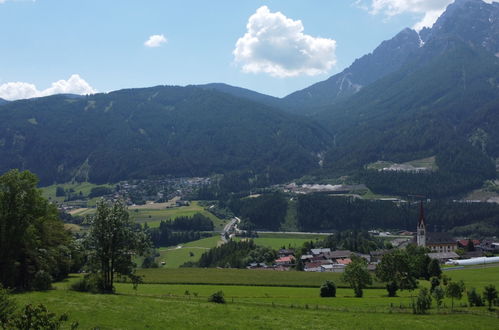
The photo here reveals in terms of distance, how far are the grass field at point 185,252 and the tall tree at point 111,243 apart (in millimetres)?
72948

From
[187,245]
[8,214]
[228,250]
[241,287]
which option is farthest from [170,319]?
[187,245]

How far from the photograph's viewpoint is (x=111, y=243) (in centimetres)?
4716

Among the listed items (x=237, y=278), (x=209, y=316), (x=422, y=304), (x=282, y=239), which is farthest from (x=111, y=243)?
(x=282, y=239)

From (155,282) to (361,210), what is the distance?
141 meters

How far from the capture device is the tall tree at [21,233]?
43.4m

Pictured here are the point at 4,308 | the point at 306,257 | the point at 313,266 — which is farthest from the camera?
the point at 306,257

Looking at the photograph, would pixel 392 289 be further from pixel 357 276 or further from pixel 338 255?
pixel 338 255

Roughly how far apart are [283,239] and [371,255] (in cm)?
5546

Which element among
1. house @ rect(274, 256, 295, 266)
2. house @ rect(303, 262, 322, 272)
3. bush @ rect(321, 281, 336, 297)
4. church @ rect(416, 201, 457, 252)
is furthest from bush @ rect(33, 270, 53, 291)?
church @ rect(416, 201, 457, 252)

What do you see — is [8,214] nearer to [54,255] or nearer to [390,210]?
[54,255]

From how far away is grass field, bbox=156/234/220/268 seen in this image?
415 feet

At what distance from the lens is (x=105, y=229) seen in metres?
46.7

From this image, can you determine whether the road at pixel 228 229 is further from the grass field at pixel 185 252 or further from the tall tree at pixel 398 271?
the tall tree at pixel 398 271

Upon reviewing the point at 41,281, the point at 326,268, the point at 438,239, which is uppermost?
the point at 41,281
